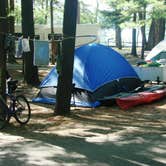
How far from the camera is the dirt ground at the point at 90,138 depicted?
6.39 metres

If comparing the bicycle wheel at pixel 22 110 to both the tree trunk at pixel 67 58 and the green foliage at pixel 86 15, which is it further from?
Result: the green foliage at pixel 86 15

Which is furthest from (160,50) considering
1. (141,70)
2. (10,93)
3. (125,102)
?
(10,93)

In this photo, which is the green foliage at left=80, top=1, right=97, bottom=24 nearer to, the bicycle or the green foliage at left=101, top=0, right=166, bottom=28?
the green foliage at left=101, top=0, right=166, bottom=28

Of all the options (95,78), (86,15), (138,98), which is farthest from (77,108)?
(86,15)

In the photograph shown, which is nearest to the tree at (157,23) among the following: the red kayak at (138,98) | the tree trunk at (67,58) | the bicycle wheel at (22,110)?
the red kayak at (138,98)

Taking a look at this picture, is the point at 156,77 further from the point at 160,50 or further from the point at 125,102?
the point at 125,102

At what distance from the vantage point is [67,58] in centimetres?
1044

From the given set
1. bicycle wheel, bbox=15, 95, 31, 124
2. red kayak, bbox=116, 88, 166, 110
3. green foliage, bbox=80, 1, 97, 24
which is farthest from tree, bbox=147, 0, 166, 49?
green foliage, bbox=80, 1, 97, 24

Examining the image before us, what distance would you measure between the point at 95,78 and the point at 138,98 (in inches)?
54.3

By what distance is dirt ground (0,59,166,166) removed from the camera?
21.0 feet

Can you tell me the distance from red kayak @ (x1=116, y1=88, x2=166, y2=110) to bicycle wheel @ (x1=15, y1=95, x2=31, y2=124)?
265 centimetres

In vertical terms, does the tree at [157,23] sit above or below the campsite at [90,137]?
above

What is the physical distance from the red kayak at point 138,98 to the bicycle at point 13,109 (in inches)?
106

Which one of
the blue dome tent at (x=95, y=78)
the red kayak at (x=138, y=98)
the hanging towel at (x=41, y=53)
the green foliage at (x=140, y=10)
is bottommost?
the red kayak at (x=138, y=98)
